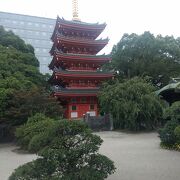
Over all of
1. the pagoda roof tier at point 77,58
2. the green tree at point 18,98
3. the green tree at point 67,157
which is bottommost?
the green tree at point 67,157

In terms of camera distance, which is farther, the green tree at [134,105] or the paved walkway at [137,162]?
the green tree at [134,105]

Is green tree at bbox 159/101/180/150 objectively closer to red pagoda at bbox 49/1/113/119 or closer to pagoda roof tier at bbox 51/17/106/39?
red pagoda at bbox 49/1/113/119

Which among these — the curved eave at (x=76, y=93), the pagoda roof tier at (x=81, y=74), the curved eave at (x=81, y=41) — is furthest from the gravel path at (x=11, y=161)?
the curved eave at (x=81, y=41)

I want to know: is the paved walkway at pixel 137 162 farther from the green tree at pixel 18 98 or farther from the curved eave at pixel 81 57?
the curved eave at pixel 81 57

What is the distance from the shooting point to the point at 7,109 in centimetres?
1820

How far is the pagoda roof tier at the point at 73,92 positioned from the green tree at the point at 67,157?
22001mm

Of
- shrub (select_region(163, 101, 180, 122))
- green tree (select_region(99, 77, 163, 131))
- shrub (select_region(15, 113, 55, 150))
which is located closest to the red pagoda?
green tree (select_region(99, 77, 163, 131))

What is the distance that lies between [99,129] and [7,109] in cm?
1013

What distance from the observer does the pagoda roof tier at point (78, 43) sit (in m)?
31.0

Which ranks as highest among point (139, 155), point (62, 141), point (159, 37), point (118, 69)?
point (159, 37)

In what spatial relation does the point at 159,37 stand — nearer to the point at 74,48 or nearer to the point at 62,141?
the point at 74,48

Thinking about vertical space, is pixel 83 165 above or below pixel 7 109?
below

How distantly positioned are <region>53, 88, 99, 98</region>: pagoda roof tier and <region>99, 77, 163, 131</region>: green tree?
18.7ft

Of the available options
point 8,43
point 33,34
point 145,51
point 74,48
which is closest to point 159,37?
point 145,51
